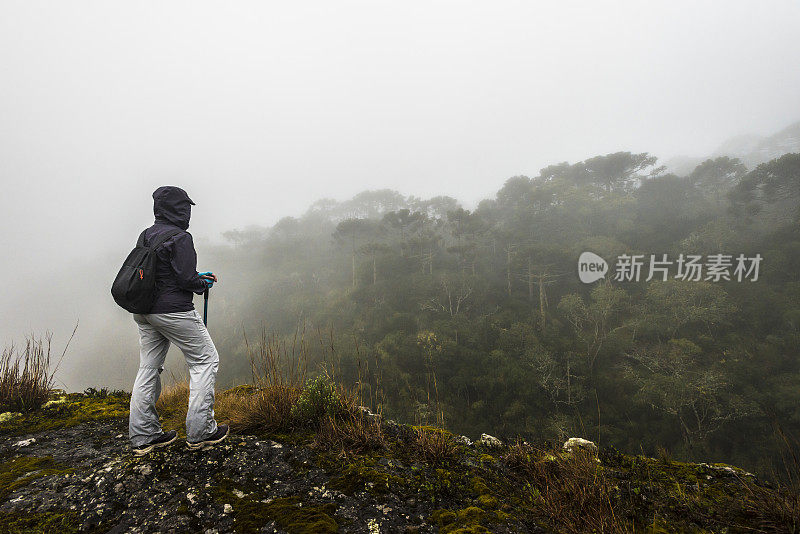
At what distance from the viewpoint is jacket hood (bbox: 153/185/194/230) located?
2256 millimetres

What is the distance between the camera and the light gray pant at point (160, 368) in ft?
6.79

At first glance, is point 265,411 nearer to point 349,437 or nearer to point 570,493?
point 349,437

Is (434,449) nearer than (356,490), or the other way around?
(356,490)

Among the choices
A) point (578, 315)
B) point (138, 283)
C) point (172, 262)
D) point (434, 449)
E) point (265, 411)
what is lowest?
point (578, 315)

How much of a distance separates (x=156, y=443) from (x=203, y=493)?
753 millimetres

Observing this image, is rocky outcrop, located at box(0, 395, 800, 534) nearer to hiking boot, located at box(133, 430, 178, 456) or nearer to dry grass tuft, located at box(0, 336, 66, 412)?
hiking boot, located at box(133, 430, 178, 456)

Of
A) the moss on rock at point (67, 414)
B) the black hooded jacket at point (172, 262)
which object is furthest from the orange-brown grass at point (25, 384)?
the black hooded jacket at point (172, 262)

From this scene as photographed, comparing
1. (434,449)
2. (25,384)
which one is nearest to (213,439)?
(434,449)

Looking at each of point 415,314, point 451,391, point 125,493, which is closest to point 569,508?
point 125,493

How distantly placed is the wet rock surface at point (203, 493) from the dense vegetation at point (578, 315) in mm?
3854

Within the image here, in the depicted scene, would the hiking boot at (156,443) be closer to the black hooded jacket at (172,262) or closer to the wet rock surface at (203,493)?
the wet rock surface at (203,493)

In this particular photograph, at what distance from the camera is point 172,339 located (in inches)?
86.8

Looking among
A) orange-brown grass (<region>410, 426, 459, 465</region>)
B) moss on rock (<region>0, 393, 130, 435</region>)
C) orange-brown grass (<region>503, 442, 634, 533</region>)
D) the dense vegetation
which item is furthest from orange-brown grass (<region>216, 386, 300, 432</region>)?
the dense vegetation

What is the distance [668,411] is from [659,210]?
78.7ft
